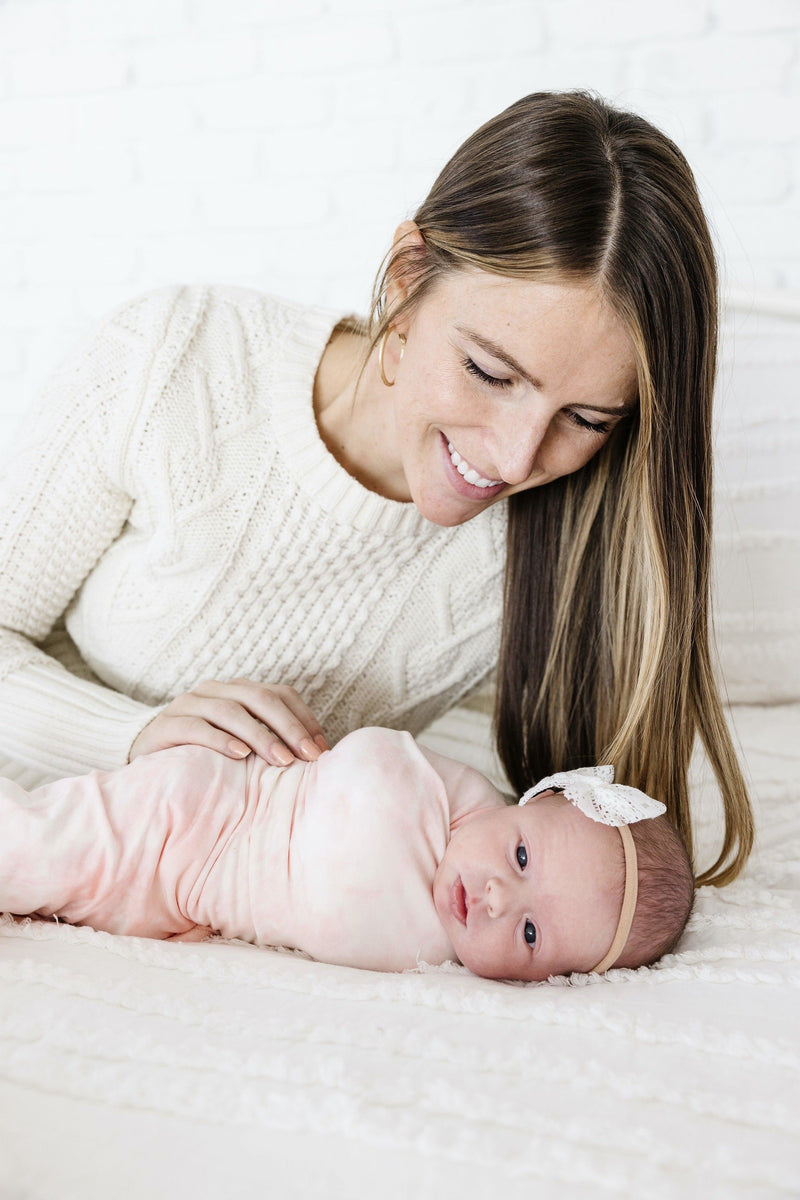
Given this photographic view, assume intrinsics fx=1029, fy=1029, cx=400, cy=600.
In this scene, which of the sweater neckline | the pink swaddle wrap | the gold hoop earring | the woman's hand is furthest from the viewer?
the sweater neckline

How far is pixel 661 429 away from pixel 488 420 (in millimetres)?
203

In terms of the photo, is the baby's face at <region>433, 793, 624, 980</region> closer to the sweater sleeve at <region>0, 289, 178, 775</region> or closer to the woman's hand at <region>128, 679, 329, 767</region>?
the woman's hand at <region>128, 679, 329, 767</region>

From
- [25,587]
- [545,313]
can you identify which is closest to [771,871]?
[545,313]

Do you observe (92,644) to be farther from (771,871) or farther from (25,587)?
(771,871)

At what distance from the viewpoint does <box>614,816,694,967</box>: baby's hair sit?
1.05 meters

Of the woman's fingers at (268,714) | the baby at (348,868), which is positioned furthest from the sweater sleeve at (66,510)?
the baby at (348,868)

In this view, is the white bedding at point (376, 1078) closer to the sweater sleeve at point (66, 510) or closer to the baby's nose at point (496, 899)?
the baby's nose at point (496, 899)

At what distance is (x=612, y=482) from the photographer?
4.56 feet

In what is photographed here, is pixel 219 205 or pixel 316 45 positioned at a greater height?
pixel 316 45

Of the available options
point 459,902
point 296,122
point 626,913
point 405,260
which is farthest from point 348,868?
point 296,122

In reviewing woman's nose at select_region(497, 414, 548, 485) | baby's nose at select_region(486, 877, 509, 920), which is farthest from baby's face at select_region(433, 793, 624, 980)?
woman's nose at select_region(497, 414, 548, 485)

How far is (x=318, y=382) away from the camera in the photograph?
1419 millimetres

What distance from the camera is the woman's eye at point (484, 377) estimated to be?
1.11 m

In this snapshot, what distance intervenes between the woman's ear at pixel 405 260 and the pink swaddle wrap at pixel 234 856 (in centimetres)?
55
